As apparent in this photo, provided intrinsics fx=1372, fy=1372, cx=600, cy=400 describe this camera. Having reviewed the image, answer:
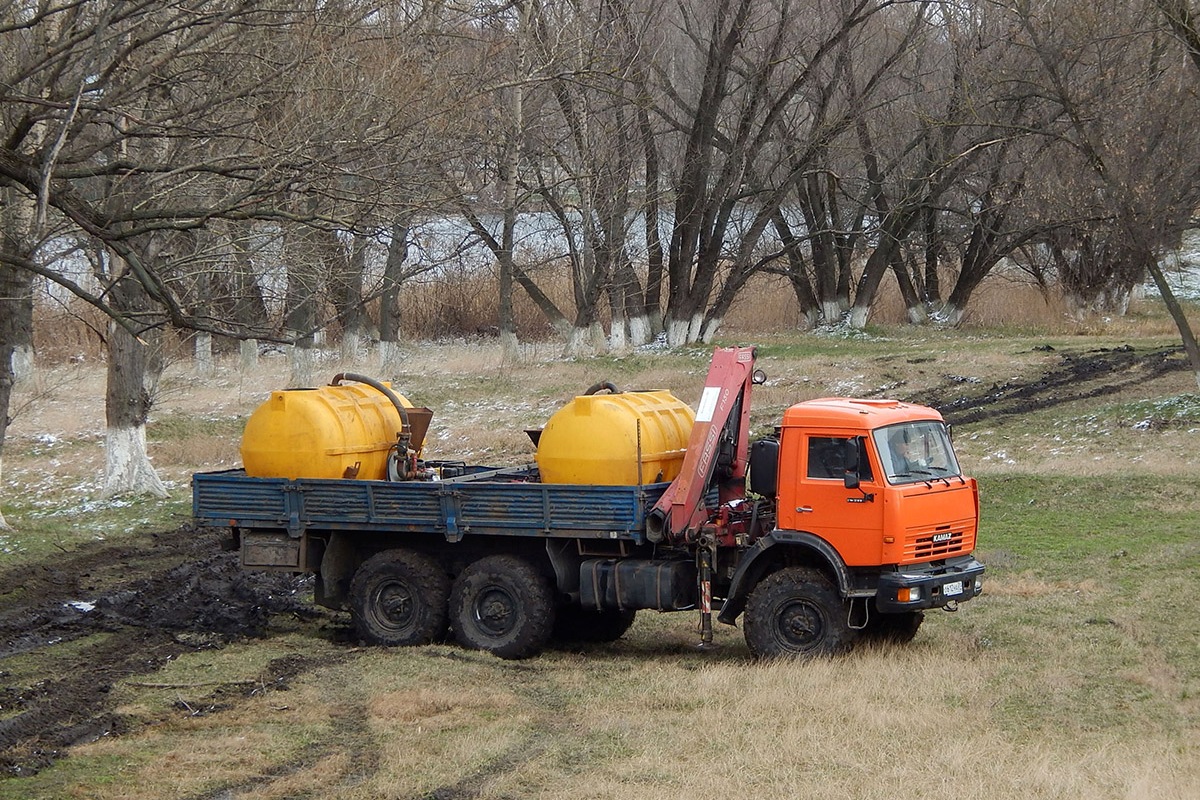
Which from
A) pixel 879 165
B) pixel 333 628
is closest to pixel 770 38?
pixel 879 165

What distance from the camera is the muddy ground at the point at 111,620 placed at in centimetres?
1033

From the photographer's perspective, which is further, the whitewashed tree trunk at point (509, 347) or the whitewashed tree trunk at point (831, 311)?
the whitewashed tree trunk at point (831, 311)

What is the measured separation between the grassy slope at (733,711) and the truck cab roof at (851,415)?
80.1 inches

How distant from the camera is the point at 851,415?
1207 cm

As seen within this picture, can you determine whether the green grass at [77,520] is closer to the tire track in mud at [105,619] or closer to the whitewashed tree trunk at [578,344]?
the tire track in mud at [105,619]

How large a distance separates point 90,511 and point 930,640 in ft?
46.4

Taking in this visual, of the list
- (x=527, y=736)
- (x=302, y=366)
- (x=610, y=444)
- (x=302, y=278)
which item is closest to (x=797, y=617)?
(x=610, y=444)

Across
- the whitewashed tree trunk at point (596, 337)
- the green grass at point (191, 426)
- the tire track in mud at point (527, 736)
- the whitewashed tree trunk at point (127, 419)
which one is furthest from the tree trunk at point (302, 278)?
the whitewashed tree trunk at point (596, 337)

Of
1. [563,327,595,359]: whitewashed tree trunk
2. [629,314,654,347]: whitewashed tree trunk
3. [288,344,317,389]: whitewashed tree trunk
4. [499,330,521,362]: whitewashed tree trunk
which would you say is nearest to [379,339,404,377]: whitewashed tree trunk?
[499,330,521,362]: whitewashed tree trunk

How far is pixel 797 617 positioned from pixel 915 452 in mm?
1798

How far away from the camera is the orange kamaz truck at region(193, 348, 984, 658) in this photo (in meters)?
12.0

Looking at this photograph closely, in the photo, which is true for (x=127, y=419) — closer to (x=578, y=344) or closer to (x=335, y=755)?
(x=335, y=755)

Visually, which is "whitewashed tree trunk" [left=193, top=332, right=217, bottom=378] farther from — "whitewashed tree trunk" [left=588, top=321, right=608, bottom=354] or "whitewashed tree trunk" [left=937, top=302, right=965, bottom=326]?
"whitewashed tree trunk" [left=937, top=302, right=965, bottom=326]

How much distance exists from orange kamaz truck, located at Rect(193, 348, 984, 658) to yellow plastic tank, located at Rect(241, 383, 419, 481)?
2cm
